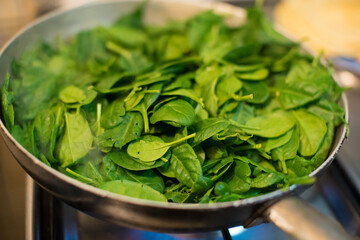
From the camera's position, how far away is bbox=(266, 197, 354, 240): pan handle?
38 cm

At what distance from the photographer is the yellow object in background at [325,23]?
104cm

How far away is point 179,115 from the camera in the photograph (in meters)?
0.52

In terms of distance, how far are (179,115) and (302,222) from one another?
0.23 metres

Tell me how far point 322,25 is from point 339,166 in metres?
0.55

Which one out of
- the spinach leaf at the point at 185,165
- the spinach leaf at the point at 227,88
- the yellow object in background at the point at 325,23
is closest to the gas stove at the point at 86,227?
the spinach leaf at the point at 185,165

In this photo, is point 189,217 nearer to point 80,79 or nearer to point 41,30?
point 80,79

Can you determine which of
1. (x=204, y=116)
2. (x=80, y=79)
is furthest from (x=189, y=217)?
(x=80, y=79)

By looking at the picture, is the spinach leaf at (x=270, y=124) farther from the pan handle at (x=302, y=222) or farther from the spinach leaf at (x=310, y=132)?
the pan handle at (x=302, y=222)

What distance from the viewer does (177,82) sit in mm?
605

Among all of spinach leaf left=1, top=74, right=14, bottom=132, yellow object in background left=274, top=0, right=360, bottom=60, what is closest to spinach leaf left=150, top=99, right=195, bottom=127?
spinach leaf left=1, top=74, right=14, bottom=132

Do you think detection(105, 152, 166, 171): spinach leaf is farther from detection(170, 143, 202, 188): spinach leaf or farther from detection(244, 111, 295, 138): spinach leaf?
detection(244, 111, 295, 138): spinach leaf

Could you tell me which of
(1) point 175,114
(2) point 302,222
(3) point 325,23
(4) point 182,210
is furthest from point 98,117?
(3) point 325,23

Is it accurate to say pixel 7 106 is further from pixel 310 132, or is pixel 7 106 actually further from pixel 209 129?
pixel 310 132

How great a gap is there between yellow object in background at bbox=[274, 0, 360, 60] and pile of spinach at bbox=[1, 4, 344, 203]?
1.14ft
